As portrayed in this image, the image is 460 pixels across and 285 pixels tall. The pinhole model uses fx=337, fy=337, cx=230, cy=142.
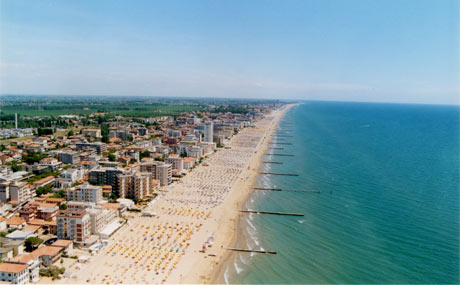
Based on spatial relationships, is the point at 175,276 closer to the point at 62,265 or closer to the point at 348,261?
the point at 62,265

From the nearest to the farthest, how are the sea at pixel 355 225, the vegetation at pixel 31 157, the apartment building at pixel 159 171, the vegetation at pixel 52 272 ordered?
the vegetation at pixel 52 272, the sea at pixel 355 225, the apartment building at pixel 159 171, the vegetation at pixel 31 157

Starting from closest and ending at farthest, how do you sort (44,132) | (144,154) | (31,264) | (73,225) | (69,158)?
(31,264) < (73,225) < (69,158) < (144,154) < (44,132)

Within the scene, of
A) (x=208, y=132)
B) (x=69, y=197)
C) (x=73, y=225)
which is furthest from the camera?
(x=208, y=132)

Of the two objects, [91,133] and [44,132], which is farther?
[44,132]

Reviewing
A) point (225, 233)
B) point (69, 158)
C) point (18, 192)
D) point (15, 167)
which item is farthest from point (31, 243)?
point (69, 158)

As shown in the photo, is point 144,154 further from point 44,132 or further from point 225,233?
point 44,132

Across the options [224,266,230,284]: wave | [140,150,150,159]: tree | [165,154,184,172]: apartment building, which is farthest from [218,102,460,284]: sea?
[140,150,150,159]: tree

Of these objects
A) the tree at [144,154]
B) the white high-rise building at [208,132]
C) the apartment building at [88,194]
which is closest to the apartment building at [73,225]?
the apartment building at [88,194]

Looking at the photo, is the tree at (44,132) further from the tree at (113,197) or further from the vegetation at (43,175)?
the tree at (113,197)
